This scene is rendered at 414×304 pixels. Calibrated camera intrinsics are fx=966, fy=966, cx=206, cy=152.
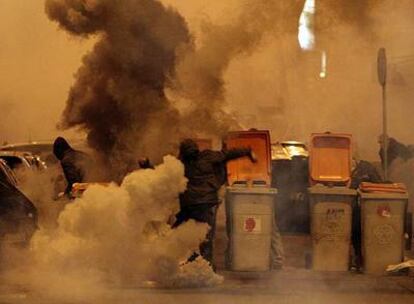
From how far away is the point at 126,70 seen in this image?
1552cm

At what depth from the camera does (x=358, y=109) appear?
802 inches

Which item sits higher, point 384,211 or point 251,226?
point 384,211

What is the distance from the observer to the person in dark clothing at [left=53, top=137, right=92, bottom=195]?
1310 centimetres

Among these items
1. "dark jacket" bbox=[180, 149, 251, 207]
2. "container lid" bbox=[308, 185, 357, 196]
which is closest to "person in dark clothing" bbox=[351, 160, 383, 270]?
"container lid" bbox=[308, 185, 357, 196]

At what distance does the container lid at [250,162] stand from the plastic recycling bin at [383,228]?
4.21 feet

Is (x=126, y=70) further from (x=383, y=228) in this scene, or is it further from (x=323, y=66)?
(x=383, y=228)

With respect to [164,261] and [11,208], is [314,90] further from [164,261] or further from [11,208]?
[164,261]

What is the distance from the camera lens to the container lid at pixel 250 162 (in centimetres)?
1181

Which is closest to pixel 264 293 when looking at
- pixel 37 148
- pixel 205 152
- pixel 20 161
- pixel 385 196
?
pixel 205 152

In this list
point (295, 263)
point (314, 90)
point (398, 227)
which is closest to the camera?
point (398, 227)

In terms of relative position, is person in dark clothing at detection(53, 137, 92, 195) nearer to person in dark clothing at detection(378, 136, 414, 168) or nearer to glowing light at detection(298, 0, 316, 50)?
glowing light at detection(298, 0, 316, 50)

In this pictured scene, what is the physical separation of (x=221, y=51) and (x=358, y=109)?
5874 millimetres

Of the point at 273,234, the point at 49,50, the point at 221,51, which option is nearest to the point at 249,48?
the point at 221,51

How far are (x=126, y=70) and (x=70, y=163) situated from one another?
277 centimetres
